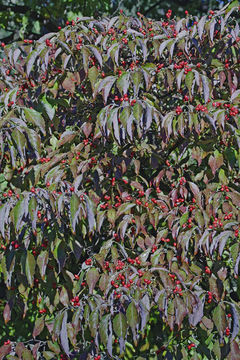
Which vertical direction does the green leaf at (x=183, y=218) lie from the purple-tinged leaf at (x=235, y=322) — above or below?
above

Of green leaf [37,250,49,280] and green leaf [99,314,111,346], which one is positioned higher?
green leaf [37,250,49,280]

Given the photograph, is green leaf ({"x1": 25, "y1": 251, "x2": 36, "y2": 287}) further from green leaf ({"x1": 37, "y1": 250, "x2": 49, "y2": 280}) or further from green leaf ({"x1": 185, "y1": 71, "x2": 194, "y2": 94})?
green leaf ({"x1": 185, "y1": 71, "x2": 194, "y2": 94})

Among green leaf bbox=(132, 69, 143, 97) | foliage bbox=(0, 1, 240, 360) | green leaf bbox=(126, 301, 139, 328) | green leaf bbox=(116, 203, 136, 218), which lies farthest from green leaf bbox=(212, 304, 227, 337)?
green leaf bbox=(132, 69, 143, 97)

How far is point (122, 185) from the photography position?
259 centimetres

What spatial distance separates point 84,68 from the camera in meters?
2.45

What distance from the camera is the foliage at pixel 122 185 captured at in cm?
222

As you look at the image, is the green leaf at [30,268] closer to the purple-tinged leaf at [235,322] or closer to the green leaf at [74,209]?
the green leaf at [74,209]

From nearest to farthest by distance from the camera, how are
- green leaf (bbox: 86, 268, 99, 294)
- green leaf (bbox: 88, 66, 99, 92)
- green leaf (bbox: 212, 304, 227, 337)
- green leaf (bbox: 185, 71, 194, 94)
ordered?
green leaf (bbox: 212, 304, 227, 337) → green leaf (bbox: 86, 268, 99, 294) → green leaf (bbox: 185, 71, 194, 94) → green leaf (bbox: 88, 66, 99, 92)

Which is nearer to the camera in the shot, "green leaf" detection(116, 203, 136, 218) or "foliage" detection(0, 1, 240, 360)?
"foliage" detection(0, 1, 240, 360)

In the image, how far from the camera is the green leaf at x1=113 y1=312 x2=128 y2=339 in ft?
6.81

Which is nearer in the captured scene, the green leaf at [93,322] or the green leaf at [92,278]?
the green leaf at [93,322]

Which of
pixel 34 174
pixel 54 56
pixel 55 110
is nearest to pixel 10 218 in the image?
pixel 34 174

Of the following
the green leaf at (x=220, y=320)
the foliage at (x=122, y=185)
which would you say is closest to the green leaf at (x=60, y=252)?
the foliage at (x=122, y=185)

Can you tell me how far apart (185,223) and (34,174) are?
0.80 meters
